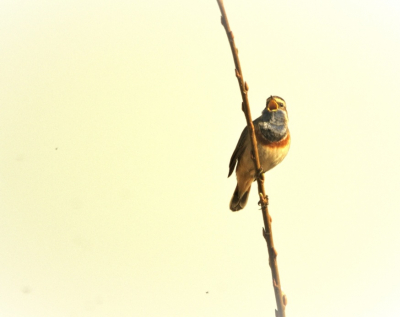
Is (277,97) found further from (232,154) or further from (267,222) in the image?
(267,222)

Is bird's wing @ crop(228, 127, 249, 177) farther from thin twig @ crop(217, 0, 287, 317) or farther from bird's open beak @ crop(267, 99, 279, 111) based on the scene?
thin twig @ crop(217, 0, 287, 317)

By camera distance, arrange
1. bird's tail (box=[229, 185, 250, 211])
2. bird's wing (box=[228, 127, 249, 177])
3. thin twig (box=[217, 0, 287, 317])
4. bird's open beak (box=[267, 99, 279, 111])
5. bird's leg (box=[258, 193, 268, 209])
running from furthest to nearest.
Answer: bird's tail (box=[229, 185, 250, 211]) < bird's wing (box=[228, 127, 249, 177]) < bird's open beak (box=[267, 99, 279, 111]) < bird's leg (box=[258, 193, 268, 209]) < thin twig (box=[217, 0, 287, 317])

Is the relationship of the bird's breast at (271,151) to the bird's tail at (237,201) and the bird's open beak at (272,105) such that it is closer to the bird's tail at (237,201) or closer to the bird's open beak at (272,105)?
the bird's open beak at (272,105)

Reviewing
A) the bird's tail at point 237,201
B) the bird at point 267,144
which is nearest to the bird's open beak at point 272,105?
the bird at point 267,144

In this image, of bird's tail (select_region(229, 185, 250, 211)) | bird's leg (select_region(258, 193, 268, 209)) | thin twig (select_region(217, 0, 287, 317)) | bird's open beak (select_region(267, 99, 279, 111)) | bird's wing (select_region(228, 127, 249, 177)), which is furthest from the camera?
bird's tail (select_region(229, 185, 250, 211))

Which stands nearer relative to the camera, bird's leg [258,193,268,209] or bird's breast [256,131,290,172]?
bird's leg [258,193,268,209]

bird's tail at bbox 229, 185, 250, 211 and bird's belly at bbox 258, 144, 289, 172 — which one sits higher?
bird's belly at bbox 258, 144, 289, 172

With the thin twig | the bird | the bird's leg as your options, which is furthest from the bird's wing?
the thin twig

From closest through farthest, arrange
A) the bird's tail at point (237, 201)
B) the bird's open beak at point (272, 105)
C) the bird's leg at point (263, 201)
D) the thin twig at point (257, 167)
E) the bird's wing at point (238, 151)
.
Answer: the thin twig at point (257, 167), the bird's leg at point (263, 201), the bird's open beak at point (272, 105), the bird's wing at point (238, 151), the bird's tail at point (237, 201)
